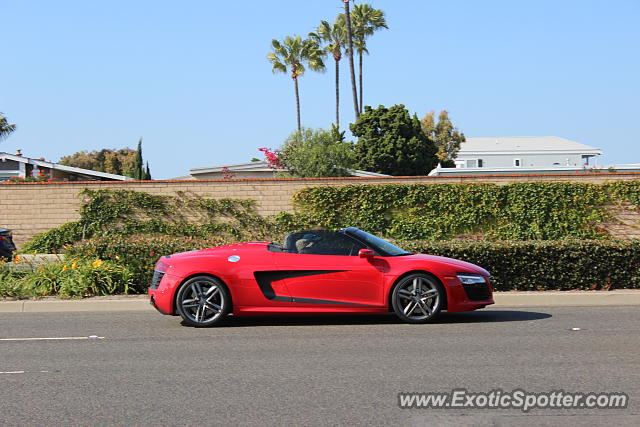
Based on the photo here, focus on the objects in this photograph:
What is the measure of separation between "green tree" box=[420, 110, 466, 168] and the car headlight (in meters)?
55.6

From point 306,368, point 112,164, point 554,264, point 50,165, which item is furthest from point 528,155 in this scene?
point 306,368

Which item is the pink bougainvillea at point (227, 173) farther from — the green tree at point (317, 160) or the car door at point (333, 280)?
the car door at point (333, 280)

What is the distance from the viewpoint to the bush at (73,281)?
1302cm

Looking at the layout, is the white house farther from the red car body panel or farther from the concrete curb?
the red car body panel

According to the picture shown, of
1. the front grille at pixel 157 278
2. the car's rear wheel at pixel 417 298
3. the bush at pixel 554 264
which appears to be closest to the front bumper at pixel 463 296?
the car's rear wheel at pixel 417 298

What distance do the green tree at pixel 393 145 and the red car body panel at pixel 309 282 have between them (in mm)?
39108

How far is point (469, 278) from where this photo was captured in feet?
32.7

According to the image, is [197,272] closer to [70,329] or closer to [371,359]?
[70,329]

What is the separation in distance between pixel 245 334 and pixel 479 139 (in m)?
64.0

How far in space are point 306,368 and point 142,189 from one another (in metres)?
17.8

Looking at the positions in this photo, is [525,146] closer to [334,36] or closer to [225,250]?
[334,36]

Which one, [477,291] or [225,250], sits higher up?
[225,250]

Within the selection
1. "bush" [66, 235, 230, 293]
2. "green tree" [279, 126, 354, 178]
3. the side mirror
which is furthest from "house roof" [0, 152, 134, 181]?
the side mirror

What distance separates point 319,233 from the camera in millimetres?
10438
